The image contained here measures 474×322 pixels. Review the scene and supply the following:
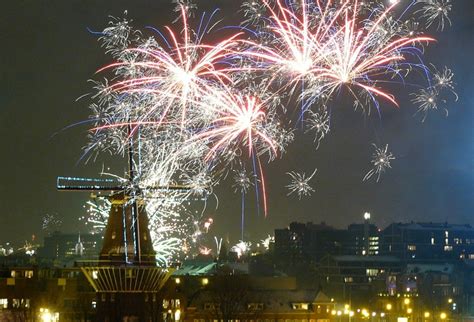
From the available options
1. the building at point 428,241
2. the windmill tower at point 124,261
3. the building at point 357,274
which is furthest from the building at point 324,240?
the windmill tower at point 124,261

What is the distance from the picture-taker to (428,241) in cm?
15175

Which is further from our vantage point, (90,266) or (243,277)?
(243,277)

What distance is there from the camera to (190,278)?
86312 millimetres

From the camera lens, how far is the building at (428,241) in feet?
495

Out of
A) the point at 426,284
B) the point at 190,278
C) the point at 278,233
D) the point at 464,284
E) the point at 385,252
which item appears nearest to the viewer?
the point at 190,278

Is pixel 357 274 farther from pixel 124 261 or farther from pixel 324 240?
pixel 124 261

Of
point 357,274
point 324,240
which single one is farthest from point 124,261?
point 324,240

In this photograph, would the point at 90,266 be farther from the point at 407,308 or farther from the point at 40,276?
the point at 407,308

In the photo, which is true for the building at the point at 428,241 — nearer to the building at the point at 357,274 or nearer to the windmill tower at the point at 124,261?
the building at the point at 357,274

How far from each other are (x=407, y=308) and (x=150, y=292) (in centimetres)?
4781

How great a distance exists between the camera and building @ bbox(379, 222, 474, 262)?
495ft

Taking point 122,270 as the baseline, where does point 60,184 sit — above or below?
above

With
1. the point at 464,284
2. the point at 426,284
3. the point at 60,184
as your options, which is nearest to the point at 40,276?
the point at 60,184

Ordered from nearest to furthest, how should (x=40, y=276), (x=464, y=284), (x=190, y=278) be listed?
(x=40, y=276) < (x=190, y=278) < (x=464, y=284)
